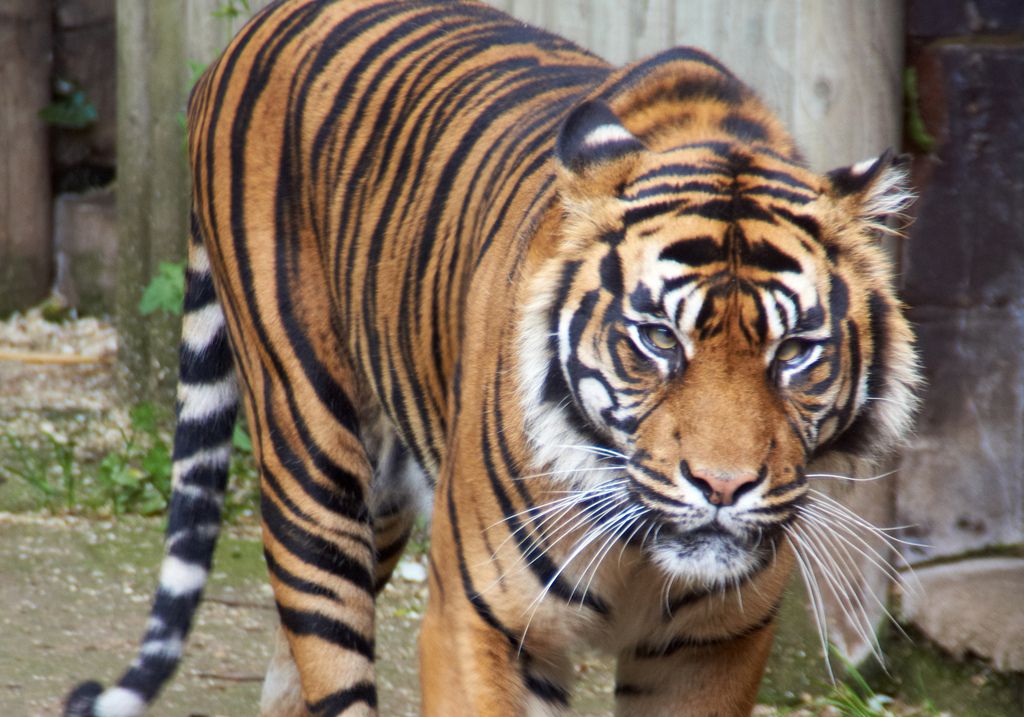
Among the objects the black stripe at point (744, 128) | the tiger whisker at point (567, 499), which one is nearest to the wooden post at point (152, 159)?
the black stripe at point (744, 128)

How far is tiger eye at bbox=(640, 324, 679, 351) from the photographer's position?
2014 mm

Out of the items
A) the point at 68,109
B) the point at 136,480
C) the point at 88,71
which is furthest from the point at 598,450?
the point at 88,71

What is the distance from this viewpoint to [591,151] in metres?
2.14

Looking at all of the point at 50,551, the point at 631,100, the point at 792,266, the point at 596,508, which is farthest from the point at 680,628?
the point at 50,551

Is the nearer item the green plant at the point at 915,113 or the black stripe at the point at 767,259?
the black stripe at the point at 767,259

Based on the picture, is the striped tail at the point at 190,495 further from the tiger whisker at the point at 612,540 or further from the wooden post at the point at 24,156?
the wooden post at the point at 24,156

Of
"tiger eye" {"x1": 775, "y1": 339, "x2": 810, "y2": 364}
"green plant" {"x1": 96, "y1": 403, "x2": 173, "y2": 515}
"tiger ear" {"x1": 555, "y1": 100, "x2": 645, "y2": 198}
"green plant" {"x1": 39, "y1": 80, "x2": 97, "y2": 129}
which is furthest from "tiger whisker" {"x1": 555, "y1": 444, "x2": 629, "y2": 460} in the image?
"green plant" {"x1": 39, "y1": 80, "x2": 97, "y2": 129}

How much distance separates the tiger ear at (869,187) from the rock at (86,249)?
5051mm

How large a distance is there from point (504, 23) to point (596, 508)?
1338 millimetres

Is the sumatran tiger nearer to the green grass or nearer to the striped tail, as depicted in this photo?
the striped tail

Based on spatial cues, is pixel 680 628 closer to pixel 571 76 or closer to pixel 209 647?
pixel 571 76

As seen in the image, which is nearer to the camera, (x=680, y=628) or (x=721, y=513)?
(x=721, y=513)

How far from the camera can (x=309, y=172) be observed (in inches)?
118

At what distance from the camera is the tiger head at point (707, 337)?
1.97 meters
